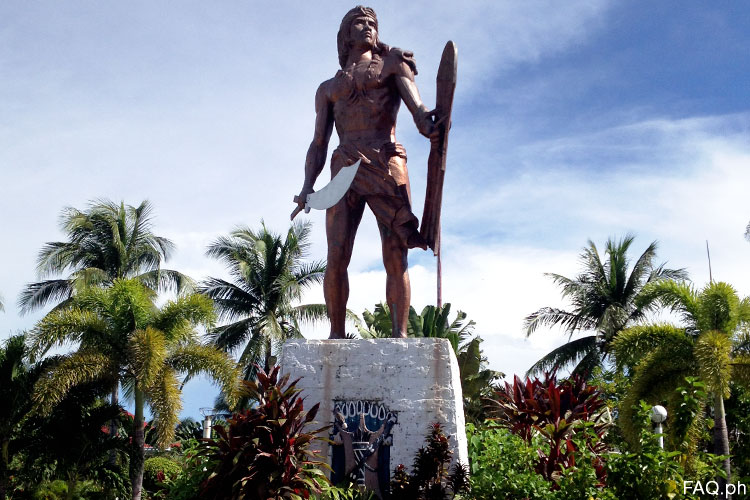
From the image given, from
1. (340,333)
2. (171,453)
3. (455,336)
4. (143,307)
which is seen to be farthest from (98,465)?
(340,333)

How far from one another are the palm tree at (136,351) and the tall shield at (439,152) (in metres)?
7.15

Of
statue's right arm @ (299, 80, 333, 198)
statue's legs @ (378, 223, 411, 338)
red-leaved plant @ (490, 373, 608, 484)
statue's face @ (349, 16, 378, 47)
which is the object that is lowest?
red-leaved plant @ (490, 373, 608, 484)

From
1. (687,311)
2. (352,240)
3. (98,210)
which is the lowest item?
(352,240)

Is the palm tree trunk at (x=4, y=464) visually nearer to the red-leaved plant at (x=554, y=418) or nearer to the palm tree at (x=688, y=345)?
the red-leaved plant at (x=554, y=418)

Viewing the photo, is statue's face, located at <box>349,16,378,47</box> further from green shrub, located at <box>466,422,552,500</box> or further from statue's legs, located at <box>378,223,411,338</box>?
green shrub, located at <box>466,422,552,500</box>

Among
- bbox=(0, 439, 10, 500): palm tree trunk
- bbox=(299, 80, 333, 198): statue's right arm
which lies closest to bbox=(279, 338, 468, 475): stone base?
bbox=(299, 80, 333, 198): statue's right arm

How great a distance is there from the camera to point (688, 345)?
1290 cm

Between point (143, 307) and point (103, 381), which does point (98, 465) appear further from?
point (143, 307)

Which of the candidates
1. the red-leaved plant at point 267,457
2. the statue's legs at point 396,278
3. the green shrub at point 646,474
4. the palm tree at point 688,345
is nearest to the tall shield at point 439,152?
the statue's legs at point 396,278

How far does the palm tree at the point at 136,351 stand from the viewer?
12578 mm

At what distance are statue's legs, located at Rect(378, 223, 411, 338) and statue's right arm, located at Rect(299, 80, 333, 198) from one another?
94cm

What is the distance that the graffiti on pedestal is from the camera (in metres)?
5.91

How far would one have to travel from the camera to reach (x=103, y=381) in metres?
13.6

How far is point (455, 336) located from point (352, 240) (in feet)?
37.8
